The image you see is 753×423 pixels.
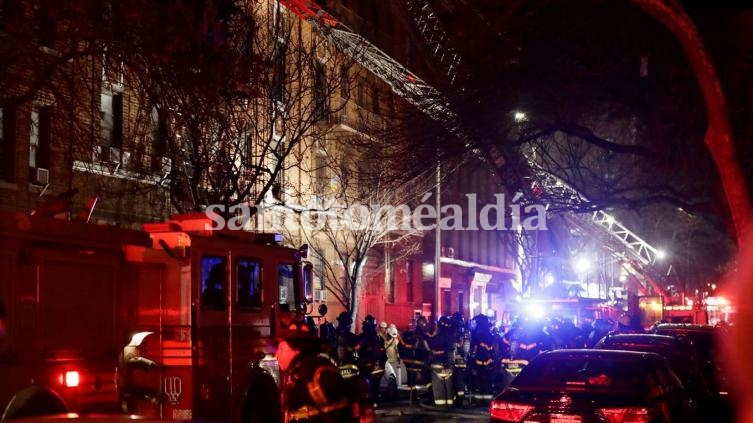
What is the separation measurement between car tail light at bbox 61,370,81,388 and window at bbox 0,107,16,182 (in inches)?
438

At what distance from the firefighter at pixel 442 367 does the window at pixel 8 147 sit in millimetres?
9040

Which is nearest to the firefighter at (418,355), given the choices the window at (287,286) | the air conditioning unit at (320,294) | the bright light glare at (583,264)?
the window at (287,286)

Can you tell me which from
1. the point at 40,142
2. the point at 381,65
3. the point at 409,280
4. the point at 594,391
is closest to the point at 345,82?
the point at 381,65

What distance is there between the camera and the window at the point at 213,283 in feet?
31.7

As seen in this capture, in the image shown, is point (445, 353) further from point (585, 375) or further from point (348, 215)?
point (348, 215)

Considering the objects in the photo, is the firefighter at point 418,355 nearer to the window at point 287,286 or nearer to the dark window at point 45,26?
the window at point 287,286

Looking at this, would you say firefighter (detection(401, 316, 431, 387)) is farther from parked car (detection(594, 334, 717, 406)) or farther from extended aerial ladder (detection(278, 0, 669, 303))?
extended aerial ladder (detection(278, 0, 669, 303))

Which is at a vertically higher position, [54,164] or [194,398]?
[54,164]

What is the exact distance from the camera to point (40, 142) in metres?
18.8

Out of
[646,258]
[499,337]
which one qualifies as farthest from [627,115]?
[646,258]

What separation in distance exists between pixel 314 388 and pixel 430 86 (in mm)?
12469

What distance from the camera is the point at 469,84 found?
619 inches

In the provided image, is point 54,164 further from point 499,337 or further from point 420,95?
point 499,337

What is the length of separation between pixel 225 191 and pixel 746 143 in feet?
33.1
